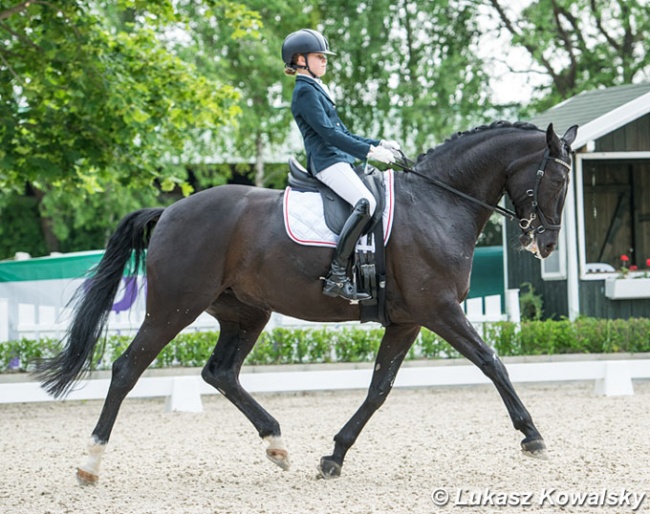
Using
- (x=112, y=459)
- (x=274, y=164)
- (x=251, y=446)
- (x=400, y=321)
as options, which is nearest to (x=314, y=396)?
(x=251, y=446)

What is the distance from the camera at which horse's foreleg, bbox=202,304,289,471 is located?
673cm

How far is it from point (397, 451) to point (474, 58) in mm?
22439

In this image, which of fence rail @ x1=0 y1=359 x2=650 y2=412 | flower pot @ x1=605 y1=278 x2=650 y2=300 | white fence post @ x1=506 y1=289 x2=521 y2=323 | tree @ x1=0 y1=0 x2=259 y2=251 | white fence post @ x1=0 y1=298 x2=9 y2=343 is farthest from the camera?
flower pot @ x1=605 y1=278 x2=650 y2=300

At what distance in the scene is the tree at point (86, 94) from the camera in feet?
39.0

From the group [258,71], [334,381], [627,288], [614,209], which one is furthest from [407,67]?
[334,381]

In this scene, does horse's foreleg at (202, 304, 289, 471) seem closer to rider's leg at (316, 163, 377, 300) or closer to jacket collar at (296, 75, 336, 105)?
rider's leg at (316, 163, 377, 300)

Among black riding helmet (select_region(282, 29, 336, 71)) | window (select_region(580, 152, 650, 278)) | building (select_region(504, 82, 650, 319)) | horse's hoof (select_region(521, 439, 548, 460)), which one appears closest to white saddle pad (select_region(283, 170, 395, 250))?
black riding helmet (select_region(282, 29, 336, 71))

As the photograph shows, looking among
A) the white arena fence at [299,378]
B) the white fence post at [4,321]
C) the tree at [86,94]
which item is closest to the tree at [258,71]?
the tree at [86,94]

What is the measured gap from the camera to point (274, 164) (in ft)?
96.2

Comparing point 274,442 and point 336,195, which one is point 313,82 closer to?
point 336,195

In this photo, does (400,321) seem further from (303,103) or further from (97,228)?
(97,228)

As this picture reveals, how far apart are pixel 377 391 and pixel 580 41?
23722 mm

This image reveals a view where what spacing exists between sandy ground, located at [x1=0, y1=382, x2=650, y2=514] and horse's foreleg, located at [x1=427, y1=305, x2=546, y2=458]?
0.89ft

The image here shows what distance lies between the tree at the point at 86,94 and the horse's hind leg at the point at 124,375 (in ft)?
19.0
